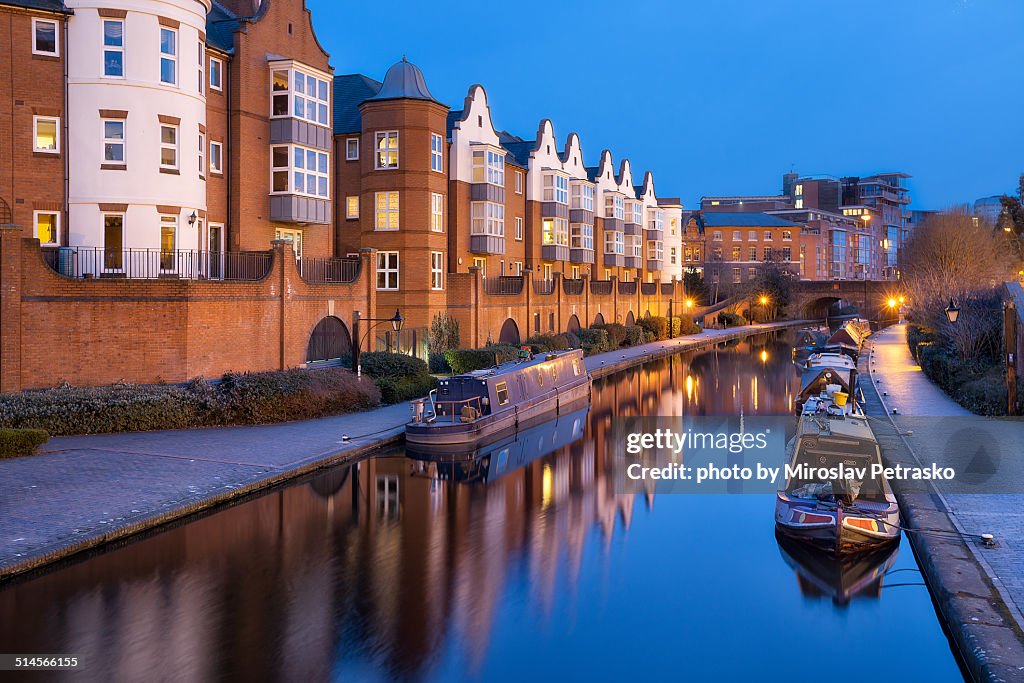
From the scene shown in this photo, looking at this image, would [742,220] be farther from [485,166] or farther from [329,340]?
[329,340]

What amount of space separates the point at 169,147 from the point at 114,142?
136 centimetres

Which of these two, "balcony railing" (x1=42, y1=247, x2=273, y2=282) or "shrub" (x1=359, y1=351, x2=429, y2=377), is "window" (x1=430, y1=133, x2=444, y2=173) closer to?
"shrub" (x1=359, y1=351, x2=429, y2=377)

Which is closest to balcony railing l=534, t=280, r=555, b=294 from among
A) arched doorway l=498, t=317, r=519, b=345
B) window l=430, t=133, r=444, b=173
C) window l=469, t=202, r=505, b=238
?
arched doorway l=498, t=317, r=519, b=345

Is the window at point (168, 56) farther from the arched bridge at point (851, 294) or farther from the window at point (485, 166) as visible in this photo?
the arched bridge at point (851, 294)

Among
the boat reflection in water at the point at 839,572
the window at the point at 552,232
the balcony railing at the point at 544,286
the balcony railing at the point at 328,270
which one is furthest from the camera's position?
the window at the point at 552,232

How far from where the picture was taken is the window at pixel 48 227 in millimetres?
22531

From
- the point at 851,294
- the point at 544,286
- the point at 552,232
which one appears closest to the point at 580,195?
the point at 552,232

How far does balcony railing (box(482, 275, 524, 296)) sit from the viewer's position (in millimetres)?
38569

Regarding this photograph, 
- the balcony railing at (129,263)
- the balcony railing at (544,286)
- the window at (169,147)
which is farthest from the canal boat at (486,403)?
the balcony railing at (544,286)

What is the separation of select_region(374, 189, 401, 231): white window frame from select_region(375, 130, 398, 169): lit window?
1.07 metres

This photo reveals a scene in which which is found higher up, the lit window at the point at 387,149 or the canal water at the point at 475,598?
the lit window at the point at 387,149

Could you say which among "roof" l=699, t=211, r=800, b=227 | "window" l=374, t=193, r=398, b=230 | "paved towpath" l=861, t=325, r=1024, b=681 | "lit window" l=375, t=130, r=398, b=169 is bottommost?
"paved towpath" l=861, t=325, r=1024, b=681

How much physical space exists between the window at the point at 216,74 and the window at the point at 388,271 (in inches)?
372

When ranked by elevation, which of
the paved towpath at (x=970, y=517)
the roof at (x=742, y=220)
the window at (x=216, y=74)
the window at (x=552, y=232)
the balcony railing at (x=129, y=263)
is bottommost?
the paved towpath at (x=970, y=517)
